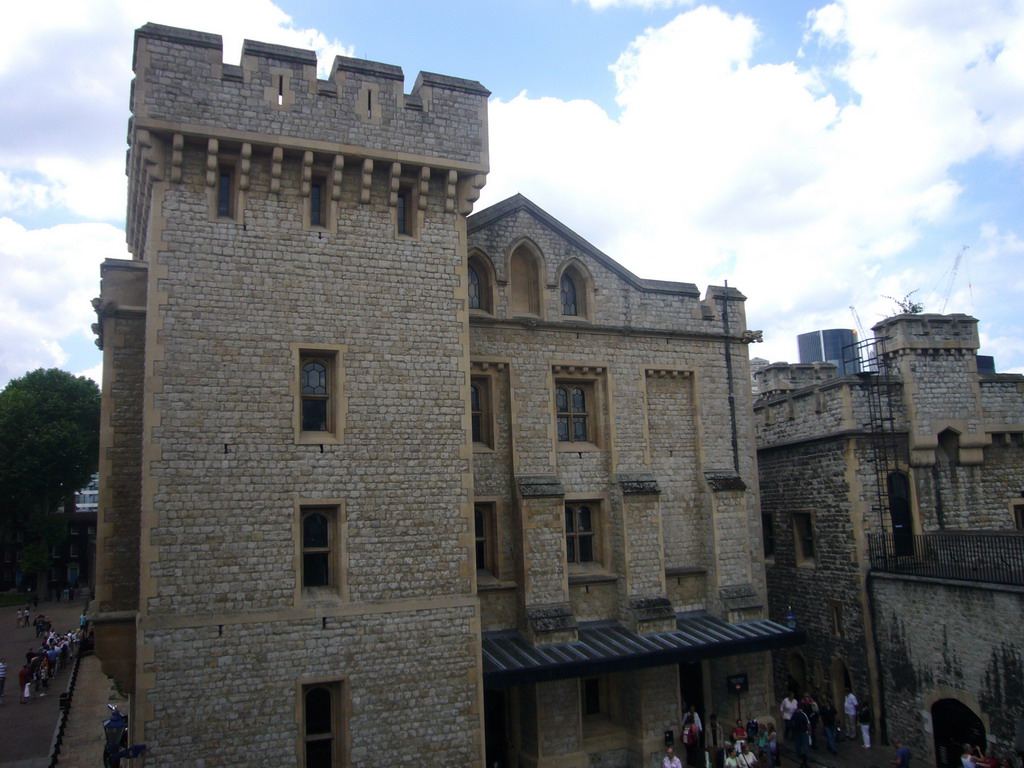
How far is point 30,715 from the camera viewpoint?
22797mm

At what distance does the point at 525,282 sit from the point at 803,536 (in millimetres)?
11336

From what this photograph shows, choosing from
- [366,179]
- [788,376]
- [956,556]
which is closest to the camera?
[366,179]

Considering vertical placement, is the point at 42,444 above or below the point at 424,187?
below

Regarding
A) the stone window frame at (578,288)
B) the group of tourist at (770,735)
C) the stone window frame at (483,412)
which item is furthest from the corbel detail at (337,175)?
the group of tourist at (770,735)

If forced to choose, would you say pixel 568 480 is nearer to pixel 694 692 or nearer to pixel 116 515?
pixel 694 692

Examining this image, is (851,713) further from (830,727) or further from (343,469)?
(343,469)

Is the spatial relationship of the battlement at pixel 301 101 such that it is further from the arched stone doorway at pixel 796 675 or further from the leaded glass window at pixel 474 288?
→ the arched stone doorway at pixel 796 675

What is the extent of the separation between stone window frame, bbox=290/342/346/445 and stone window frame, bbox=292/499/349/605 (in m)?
1.12

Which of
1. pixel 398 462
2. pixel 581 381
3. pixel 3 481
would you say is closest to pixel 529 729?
pixel 398 462

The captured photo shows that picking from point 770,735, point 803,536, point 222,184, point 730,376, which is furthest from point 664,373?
point 222,184

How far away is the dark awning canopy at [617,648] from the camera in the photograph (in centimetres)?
1473

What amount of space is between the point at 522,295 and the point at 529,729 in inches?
384

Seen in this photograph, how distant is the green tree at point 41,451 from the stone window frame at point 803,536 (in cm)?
4466

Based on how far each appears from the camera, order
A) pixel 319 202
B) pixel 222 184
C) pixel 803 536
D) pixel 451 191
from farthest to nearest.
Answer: pixel 803 536 → pixel 451 191 → pixel 319 202 → pixel 222 184
